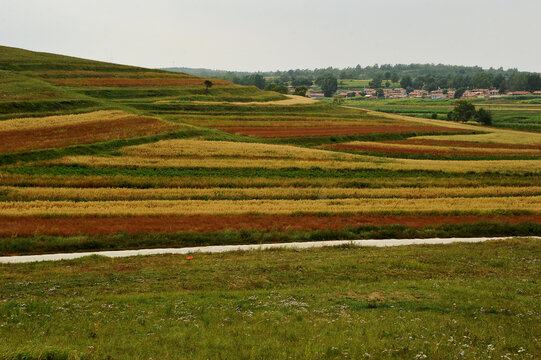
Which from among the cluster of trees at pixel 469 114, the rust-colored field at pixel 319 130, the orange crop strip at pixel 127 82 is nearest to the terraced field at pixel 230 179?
the rust-colored field at pixel 319 130

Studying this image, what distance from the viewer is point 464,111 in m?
122

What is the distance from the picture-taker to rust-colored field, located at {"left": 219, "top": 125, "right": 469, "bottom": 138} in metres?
74.9

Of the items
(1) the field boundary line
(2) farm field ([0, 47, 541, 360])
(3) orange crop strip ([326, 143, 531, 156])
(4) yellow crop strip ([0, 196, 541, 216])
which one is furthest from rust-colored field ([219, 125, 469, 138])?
(1) the field boundary line

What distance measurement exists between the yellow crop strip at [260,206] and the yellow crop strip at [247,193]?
6.28 feet

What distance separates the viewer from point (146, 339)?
39.5 feet

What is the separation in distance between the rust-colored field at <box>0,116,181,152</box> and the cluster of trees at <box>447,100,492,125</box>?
277 feet

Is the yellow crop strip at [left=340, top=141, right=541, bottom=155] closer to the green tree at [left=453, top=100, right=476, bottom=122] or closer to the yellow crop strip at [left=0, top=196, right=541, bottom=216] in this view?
the yellow crop strip at [left=0, top=196, right=541, bottom=216]

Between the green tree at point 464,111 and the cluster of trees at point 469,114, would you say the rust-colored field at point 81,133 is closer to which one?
the cluster of trees at point 469,114

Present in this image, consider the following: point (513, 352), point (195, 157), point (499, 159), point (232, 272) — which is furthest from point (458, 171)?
point (513, 352)

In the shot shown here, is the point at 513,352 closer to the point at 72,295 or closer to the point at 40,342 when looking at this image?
the point at 40,342

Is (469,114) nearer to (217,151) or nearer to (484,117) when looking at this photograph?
(484,117)

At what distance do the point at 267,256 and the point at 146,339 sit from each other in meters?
11.4

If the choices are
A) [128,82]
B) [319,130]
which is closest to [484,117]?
[319,130]

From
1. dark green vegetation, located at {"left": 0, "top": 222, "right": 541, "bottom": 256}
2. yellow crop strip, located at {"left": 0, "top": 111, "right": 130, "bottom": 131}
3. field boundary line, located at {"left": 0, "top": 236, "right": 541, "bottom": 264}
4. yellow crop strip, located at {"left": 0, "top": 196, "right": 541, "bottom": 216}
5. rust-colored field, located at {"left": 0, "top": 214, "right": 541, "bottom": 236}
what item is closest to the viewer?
field boundary line, located at {"left": 0, "top": 236, "right": 541, "bottom": 264}
